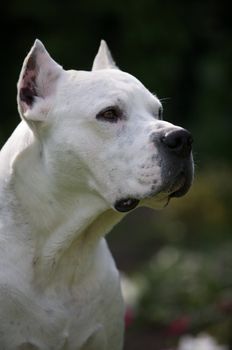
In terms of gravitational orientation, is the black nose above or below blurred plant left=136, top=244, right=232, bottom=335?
above

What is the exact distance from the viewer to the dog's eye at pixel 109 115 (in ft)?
13.7

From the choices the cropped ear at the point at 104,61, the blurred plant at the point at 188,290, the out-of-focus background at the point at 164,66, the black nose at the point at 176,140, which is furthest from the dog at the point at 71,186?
the out-of-focus background at the point at 164,66

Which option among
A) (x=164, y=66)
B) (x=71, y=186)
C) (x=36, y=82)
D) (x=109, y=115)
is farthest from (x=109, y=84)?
(x=164, y=66)

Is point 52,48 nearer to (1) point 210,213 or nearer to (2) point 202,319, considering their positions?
(1) point 210,213

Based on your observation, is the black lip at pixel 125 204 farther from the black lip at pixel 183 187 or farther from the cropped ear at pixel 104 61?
the cropped ear at pixel 104 61

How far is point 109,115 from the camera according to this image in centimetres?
418

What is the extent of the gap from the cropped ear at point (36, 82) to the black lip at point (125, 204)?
1.78 feet

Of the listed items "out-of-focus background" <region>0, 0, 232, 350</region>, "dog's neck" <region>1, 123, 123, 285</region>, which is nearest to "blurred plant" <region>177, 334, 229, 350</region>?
"dog's neck" <region>1, 123, 123, 285</region>

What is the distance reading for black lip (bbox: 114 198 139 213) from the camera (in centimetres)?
414

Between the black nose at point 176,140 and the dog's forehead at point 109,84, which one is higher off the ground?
the dog's forehead at point 109,84

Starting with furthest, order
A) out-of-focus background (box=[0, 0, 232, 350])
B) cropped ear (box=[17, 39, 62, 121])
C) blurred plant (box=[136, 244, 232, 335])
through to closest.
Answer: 1. out-of-focus background (box=[0, 0, 232, 350])
2. blurred plant (box=[136, 244, 232, 335])
3. cropped ear (box=[17, 39, 62, 121])

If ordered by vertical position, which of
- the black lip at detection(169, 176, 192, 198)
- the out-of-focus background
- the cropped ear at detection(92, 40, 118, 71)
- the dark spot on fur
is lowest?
the out-of-focus background

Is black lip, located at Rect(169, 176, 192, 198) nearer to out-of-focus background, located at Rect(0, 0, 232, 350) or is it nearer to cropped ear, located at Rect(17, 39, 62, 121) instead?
cropped ear, located at Rect(17, 39, 62, 121)

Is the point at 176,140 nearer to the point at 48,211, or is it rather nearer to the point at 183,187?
the point at 183,187
